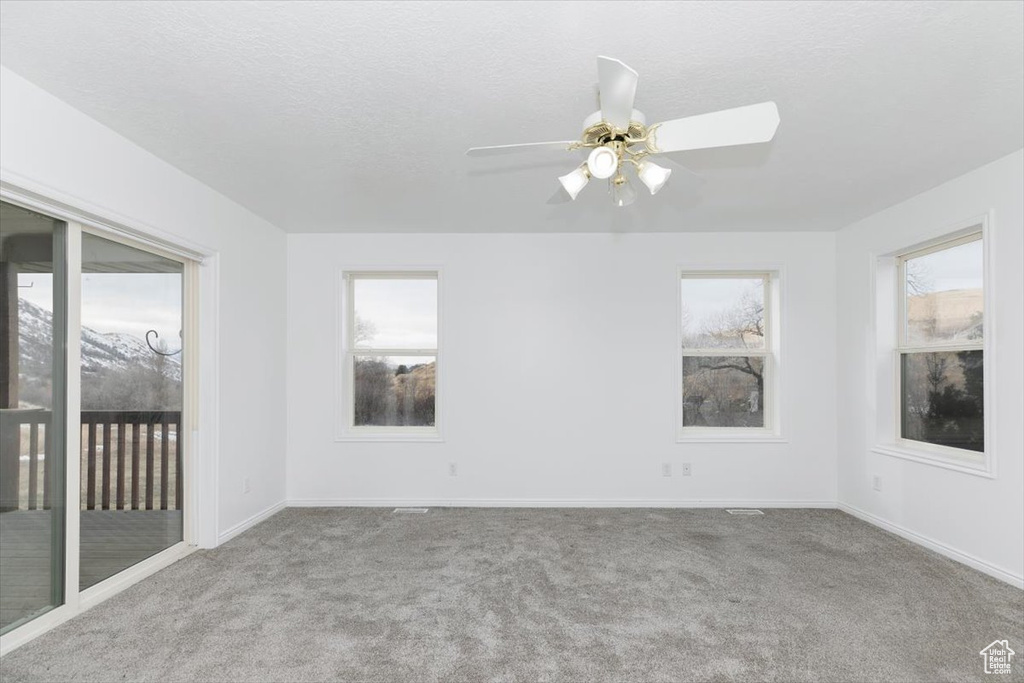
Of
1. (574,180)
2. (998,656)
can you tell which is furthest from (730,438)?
(574,180)

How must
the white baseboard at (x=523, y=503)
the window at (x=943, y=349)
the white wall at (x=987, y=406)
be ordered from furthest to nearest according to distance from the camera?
1. the white baseboard at (x=523, y=503)
2. the window at (x=943, y=349)
3. the white wall at (x=987, y=406)

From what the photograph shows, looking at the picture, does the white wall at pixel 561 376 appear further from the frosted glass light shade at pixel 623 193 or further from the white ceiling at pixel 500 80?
the frosted glass light shade at pixel 623 193

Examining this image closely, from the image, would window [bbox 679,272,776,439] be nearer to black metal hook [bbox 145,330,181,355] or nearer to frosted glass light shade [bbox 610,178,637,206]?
frosted glass light shade [bbox 610,178,637,206]

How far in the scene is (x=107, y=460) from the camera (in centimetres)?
277

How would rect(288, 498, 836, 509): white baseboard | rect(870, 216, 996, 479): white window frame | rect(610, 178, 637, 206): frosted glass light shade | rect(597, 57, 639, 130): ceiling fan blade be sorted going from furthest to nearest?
rect(288, 498, 836, 509): white baseboard → rect(870, 216, 996, 479): white window frame → rect(610, 178, 637, 206): frosted glass light shade → rect(597, 57, 639, 130): ceiling fan blade

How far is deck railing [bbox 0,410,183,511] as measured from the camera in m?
2.24

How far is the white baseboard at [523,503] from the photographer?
4.39 meters

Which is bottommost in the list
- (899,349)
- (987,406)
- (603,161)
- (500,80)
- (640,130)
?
(987,406)

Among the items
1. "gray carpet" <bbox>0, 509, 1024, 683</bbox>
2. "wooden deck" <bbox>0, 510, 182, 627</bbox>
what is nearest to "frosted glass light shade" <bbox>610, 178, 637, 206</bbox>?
"gray carpet" <bbox>0, 509, 1024, 683</bbox>

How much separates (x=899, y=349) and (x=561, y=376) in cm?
260

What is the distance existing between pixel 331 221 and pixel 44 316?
82.4 inches

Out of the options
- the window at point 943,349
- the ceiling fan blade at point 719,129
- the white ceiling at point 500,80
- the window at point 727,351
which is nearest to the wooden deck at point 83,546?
the white ceiling at point 500,80

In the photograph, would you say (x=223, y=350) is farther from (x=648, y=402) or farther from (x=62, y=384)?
(x=648, y=402)

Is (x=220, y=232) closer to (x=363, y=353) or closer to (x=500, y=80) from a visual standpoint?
(x=363, y=353)
